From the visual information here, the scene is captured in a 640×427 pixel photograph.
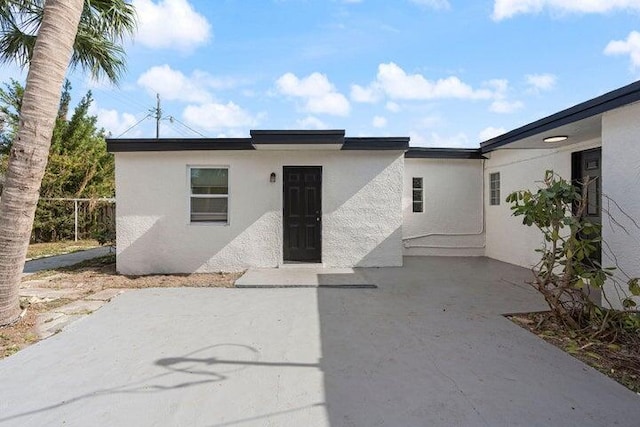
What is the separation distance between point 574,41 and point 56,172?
17345 millimetres

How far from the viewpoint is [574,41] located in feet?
27.9

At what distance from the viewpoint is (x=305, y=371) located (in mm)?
3500

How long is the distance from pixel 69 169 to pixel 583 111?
Result: 16.7 metres

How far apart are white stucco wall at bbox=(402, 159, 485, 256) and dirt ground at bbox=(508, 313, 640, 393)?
5.89m

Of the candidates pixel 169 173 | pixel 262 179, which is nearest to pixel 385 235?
pixel 262 179

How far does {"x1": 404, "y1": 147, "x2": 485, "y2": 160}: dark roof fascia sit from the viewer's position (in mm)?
10602

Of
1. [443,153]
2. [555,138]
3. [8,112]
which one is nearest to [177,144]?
[443,153]

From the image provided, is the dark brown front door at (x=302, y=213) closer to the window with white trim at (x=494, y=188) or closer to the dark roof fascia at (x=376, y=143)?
the dark roof fascia at (x=376, y=143)

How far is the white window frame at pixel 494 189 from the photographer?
10.3m

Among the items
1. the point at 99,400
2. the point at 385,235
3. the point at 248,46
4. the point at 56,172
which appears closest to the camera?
the point at 99,400

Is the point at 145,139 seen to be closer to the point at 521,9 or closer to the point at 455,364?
the point at 455,364

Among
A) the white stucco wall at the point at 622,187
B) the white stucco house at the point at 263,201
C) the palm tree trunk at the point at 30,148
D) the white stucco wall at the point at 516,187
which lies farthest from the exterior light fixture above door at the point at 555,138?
the palm tree trunk at the point at 30,148

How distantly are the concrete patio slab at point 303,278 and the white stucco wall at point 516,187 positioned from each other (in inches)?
166

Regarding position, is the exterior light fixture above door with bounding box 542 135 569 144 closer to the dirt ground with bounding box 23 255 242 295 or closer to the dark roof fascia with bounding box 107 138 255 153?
the dark roof fascia with bounding box 107 138 255 153
